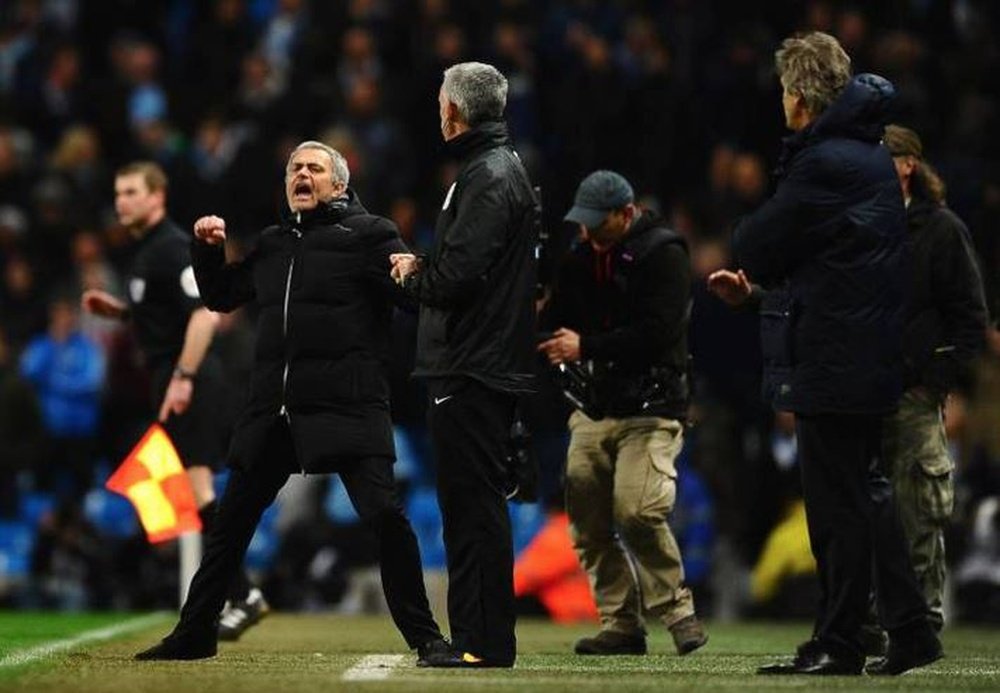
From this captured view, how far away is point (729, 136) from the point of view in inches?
737

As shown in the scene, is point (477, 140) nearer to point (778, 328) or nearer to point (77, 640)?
point (778, 328)

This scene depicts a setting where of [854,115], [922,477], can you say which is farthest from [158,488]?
[854,115]

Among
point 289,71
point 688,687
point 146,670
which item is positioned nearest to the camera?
point 688,687

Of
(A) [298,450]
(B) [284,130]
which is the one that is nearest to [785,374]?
(A) [298,450]

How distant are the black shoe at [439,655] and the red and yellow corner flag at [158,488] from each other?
2471 mm

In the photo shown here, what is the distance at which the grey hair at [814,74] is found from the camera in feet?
28.8

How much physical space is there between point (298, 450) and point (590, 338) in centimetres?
182

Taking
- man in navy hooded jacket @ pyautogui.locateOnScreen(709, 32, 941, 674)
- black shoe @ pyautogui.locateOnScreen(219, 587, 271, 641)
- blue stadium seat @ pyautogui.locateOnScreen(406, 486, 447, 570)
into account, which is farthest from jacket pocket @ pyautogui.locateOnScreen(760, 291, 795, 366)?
blue stadium seat @ pyautogui.locateOnScreen(406, 486, 447, 570)

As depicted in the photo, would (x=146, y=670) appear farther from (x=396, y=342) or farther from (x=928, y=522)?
(x=396, y=342)

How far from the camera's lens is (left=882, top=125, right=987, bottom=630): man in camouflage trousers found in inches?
407

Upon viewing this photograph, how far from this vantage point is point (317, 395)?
368 inches

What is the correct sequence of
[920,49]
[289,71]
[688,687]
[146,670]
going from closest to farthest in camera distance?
1. [688,687]
2. [146,670]
3. [920,49]
4. [289,71]

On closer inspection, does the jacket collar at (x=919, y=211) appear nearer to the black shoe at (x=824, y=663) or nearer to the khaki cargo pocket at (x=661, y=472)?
the khaki cargo pocket at (x=661, y=472)

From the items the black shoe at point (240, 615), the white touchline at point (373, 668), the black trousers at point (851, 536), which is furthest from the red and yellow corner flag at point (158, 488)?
the black trousers at point (851, 536)
